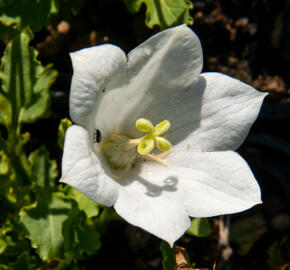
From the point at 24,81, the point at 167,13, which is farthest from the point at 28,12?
the point at 167,13

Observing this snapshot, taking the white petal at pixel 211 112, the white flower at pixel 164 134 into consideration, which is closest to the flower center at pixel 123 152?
the white flower at pixel 164 134

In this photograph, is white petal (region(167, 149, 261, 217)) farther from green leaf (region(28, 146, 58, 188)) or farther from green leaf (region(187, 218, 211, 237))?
green leaf (region(28, 146, 58, 188))

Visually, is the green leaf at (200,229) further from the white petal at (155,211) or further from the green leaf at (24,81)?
the green leaf at (24,81)

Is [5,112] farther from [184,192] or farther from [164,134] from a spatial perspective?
[184,192]

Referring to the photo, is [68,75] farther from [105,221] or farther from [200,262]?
[200,262]

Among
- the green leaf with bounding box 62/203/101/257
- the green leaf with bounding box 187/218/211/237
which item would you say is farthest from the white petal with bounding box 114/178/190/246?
the green leaf with bounding box 187/218/211/237

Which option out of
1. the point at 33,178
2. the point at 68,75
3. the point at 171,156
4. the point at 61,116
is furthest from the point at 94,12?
Result: the point at 171,156

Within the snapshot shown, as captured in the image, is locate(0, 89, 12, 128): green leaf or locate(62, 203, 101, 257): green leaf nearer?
locate(62, 203, 101, 257): green leaf
